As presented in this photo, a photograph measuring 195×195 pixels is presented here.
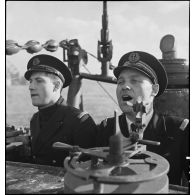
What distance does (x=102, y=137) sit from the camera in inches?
111

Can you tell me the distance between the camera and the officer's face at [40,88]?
3.03 meters

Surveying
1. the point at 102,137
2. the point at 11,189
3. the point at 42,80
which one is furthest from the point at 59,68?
the point at 11,189

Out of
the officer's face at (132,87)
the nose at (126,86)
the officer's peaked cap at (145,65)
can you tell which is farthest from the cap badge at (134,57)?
the nose at (126,86)

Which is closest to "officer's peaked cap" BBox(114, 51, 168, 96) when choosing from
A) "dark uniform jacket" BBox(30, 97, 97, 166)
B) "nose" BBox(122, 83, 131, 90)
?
"nose" BBox(122, 83, 131, 90)

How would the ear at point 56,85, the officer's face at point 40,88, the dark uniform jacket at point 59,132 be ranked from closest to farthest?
the dark uniform jacket at point 59,132, the officer's face at point 40,88, the ear at point 56,85

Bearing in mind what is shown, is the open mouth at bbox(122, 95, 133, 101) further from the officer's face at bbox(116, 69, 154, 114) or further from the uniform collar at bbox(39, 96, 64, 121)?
the uniform collar at bbox(39, 96, 64, 121)

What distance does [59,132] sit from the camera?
300 cm

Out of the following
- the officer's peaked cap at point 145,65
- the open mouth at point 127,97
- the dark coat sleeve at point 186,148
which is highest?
the officer's peaked cap at point 145,65

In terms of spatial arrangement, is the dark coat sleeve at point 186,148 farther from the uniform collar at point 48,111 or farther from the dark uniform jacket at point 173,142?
the uniform collar at point 48,111

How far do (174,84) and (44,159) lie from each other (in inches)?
80.2

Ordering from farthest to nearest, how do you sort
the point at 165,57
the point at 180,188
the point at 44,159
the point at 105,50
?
the point at 105,50 → the point at 165,57 → the point at 44,159 → the point at 180,188

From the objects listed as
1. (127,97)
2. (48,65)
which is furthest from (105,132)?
(48,65)

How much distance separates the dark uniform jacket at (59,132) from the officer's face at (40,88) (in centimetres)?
12
